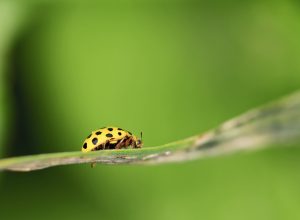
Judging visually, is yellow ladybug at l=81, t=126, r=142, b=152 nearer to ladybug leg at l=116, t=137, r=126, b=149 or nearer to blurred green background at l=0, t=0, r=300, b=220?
ladybug leg at l=116, t=137, r=126, b=149

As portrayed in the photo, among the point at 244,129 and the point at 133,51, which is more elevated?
the point at 133,51

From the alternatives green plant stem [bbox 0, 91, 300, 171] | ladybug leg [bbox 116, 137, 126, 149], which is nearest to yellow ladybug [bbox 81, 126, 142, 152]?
ladybug leg [bbox 116, 137, 126, 149]

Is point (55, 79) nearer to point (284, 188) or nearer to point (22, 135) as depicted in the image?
point (22, 135)

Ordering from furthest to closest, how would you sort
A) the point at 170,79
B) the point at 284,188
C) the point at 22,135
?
the point at 22,135, the point at 170,79, the point at 284,188

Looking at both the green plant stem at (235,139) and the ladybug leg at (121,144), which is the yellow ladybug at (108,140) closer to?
the ladybug leg at (121,144)

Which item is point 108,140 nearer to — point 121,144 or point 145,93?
point 121,144

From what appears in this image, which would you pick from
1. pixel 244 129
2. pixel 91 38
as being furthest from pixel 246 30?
pixel 244 129

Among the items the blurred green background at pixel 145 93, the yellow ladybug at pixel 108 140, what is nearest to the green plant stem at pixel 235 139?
the yellow ladybug at pixel 108 140
